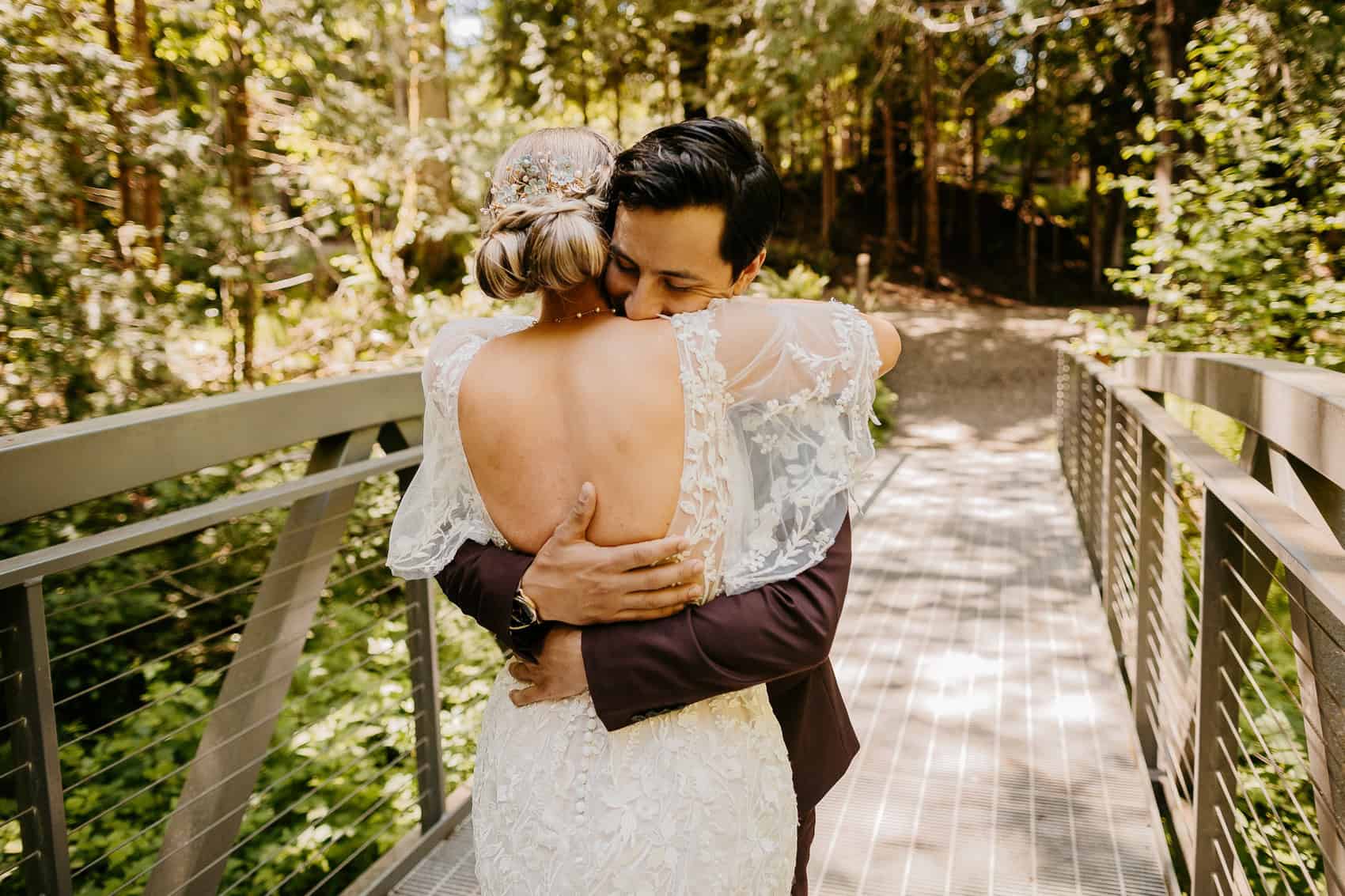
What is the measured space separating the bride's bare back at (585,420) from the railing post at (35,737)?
2.44 ft

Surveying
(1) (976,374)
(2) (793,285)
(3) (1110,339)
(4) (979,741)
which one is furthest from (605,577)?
(1) (976,374)

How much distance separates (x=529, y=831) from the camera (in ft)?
4.45

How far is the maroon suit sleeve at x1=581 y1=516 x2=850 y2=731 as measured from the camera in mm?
1303

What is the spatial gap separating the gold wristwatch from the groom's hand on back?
0.12 ft

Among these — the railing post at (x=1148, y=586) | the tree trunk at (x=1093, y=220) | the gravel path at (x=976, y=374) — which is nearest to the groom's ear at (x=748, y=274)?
the railing post at (x=1148, y=586)

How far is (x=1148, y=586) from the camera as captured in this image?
3.23 meters

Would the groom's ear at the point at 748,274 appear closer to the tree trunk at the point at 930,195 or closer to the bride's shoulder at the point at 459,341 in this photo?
the bride's shoulder at the point at 459,341

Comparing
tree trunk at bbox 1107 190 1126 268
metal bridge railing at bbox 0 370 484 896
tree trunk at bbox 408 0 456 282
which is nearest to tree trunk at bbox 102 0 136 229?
metal bridge railing at bbox 0 370 484 896

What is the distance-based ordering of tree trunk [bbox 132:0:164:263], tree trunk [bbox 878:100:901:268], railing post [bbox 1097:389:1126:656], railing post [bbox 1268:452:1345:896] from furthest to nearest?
tree trunk [bbox 878:100:901:268], tree trunk [bbox 132:0:164:263], railing post [bbox 1097:389:1126:656], railing post [bbox 1268:452:1345:896]

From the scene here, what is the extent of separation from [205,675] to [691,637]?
133 centimetres

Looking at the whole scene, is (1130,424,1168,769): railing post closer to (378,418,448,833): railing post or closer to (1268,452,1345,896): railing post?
(1268,452,1345,896): railing post

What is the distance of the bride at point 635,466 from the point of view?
4.18ft

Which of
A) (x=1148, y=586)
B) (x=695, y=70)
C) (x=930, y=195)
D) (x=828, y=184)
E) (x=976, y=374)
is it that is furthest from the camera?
(x=828, y=184)

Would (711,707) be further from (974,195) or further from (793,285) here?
(974,195)
